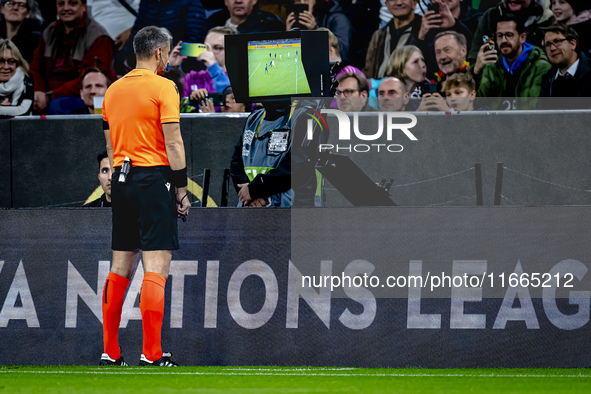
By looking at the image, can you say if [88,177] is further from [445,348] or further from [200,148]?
[445,348]

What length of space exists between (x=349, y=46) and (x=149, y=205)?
16.2 ft

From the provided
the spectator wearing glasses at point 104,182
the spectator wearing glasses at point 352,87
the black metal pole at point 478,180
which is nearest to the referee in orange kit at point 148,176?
the spectator wearing glasses at point 104,182

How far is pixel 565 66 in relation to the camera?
26.9 feet

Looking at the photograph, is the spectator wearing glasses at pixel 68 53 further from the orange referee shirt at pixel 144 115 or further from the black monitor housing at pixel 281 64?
the orange referee shirt at pixel 144 115

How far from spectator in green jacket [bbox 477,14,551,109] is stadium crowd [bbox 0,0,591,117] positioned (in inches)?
0.4

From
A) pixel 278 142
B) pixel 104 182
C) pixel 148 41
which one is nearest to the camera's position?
pixel 148 41

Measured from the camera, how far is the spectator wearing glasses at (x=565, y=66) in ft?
26.7

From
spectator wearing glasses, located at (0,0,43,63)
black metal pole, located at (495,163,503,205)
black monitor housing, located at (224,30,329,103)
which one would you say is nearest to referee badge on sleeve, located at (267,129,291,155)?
black monitor housing, located at (224,30,329,103)

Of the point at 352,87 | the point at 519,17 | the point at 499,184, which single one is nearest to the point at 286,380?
the point at 499,184

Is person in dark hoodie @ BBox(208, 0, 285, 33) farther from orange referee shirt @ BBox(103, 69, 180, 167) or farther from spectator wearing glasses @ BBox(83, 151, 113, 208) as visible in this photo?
orange referee shirt @ BBox(103, 69, 180, 167)

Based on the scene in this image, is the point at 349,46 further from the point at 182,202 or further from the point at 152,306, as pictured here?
the point at 152,306

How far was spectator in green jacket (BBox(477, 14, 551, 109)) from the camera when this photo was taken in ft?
26.8

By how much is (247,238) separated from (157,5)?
203 inches

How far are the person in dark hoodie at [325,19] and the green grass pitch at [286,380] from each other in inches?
200
